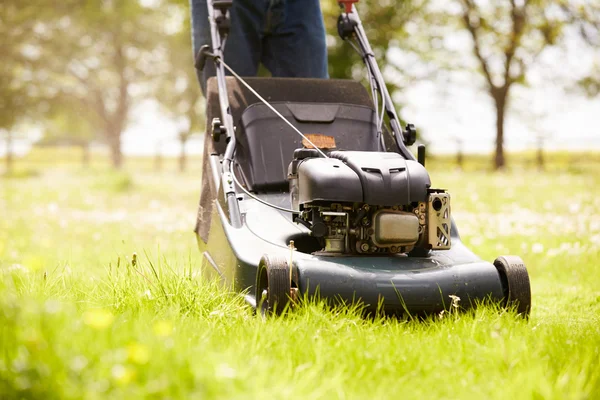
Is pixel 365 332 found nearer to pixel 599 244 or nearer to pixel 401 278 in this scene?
pixel 401 278

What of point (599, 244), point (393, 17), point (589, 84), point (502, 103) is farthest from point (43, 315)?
point (589, 84)

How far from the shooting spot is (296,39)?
4.06 metres

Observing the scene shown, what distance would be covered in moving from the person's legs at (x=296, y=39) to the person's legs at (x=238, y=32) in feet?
0.31

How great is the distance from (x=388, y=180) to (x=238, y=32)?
1815mm

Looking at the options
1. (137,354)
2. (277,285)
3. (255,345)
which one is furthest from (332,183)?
(137,354)

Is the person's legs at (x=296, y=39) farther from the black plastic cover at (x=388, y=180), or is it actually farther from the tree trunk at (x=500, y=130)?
the tree trunk at (x=500, y=130)

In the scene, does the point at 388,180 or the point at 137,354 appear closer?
the point at 137,354

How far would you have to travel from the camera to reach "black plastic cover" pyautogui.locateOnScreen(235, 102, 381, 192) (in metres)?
3.45

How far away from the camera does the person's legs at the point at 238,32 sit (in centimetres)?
404

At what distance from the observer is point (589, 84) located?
19.1 m

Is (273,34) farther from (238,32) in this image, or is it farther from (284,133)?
(284,133)

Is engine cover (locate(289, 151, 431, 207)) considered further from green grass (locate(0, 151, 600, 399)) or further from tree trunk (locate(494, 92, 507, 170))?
tree trunk (locate(494, 92, 507, 170))

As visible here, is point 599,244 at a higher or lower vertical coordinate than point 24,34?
lower

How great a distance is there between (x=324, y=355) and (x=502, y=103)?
1674 centimetres
